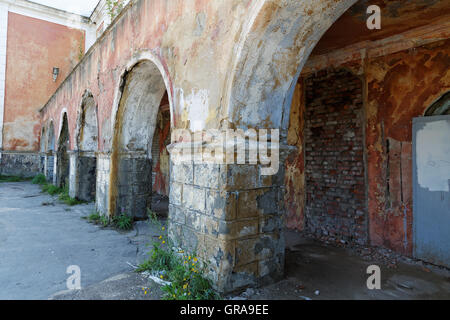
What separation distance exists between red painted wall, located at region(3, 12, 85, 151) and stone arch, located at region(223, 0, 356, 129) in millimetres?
14612

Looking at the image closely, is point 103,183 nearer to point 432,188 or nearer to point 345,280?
point 345,280

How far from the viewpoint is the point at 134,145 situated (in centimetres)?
530

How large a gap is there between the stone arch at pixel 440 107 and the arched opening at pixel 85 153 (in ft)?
22.8

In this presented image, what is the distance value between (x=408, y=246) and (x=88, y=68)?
24.1ft

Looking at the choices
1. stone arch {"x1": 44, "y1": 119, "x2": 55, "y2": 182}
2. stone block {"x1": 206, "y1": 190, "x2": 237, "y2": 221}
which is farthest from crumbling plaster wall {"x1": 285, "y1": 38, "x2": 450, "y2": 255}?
stone arch {"x1": 44, "y1": 119, "x2": 55, "y2": 182}

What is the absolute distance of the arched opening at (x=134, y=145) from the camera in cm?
501

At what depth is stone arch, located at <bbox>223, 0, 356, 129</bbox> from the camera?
2219 millimetres

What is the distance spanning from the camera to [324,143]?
4578 mm

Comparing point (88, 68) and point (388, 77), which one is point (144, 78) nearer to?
point (88, 68)

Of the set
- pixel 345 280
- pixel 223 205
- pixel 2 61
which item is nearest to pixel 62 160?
pixel 2 61

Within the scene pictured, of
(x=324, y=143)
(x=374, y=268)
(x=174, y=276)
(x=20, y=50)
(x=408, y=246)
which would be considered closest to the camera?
(x=174, y=276)

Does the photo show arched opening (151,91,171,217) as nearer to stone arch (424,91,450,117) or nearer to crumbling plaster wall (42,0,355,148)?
crumbling plaster wall (42,0,355,148)

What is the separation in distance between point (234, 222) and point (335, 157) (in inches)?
103

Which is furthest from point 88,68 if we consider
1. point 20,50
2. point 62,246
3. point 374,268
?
point 20,50
